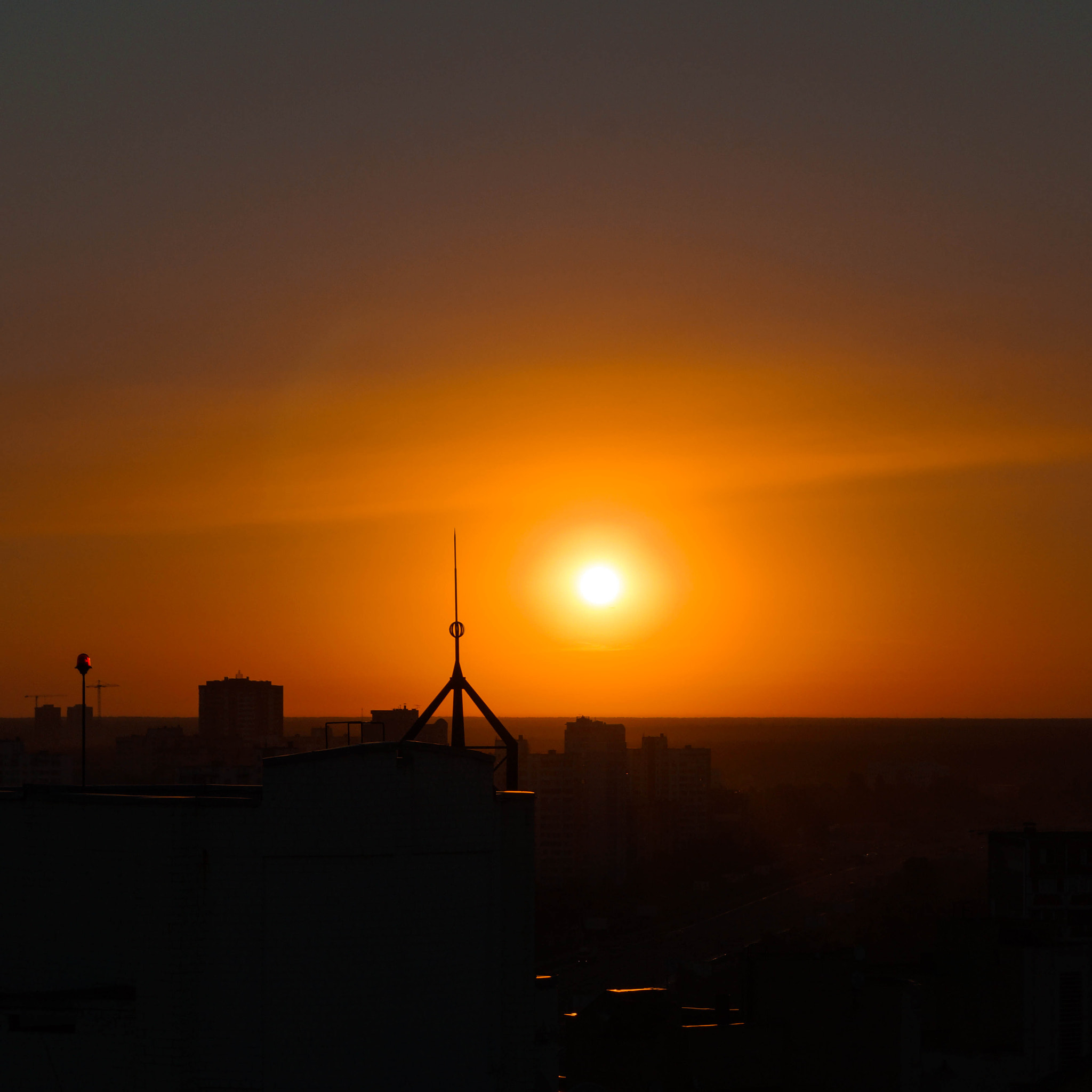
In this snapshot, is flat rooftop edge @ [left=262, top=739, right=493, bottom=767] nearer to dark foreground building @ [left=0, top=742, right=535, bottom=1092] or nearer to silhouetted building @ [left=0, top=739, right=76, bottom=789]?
dark foreground building @ [left=0, top=742, right=535, bottom=1092]

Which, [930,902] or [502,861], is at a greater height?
[502,861]

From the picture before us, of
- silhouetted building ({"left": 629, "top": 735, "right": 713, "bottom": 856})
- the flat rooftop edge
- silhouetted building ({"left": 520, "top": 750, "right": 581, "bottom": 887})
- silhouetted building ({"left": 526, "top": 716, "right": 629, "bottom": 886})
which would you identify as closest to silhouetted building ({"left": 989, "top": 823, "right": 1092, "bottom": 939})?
the flat rooftop edge

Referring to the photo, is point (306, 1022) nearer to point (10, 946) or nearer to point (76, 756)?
point (10, 946)

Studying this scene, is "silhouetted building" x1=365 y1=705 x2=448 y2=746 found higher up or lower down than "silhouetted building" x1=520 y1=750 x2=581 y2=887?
higher up

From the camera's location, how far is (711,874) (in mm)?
139375

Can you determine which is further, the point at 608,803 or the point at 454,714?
the point at 608,803

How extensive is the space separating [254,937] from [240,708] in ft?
518

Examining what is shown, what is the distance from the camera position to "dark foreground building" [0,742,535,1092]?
22.1m

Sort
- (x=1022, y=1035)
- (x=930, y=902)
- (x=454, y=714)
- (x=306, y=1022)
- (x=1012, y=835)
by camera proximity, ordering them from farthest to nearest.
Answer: (x=930, y=902), (x=1012, y=835), (x=1022, y=1035), (x=454, y=714), (x=306, y=1022)

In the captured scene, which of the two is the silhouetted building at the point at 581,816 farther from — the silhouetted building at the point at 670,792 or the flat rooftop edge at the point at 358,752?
the flat rooftop edge at the point at 358,752

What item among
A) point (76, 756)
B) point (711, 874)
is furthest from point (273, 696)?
point (711, 874)

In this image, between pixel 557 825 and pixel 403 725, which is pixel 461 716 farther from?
pixel 557 825

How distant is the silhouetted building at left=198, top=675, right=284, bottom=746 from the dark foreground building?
150m

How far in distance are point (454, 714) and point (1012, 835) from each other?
43.0m
